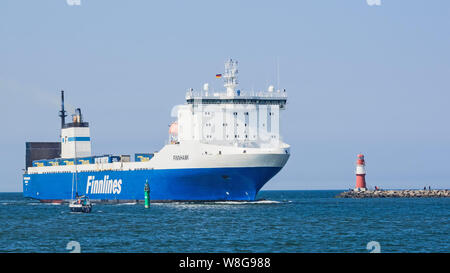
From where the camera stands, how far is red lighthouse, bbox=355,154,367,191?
367ft

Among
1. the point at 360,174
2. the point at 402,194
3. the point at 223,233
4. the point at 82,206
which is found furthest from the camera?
the point at 402,194

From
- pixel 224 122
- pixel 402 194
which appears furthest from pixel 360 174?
pixel 224 122

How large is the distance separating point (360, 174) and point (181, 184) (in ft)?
181

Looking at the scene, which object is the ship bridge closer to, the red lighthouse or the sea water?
the sea water

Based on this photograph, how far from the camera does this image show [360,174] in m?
117

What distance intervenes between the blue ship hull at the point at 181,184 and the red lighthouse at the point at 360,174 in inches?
1782

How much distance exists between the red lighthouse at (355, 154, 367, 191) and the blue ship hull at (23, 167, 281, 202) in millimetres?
45256

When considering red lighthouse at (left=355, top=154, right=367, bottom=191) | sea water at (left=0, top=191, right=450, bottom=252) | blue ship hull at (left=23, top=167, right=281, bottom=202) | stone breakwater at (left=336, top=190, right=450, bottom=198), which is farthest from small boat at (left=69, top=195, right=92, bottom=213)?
stone breakwater at (left=336, top=190, right=450, bottom=198)

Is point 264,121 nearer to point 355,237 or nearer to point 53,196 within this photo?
point 355,237

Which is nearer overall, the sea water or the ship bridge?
the sea water

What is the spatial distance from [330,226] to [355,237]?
732 centimetres

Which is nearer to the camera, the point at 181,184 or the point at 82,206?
the point at 82,206

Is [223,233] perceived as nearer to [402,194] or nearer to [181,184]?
[181,184]
